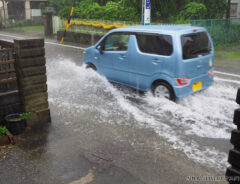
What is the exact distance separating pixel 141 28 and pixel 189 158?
389 centimetres

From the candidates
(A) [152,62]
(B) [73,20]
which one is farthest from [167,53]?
(B) [73,20]

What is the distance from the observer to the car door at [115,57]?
761cm

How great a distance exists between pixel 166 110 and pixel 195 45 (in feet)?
5.60

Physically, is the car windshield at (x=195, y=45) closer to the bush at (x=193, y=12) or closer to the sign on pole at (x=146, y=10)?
the sign on pole at (x=146, y=10)

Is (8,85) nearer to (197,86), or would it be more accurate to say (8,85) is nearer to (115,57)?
(115,57)

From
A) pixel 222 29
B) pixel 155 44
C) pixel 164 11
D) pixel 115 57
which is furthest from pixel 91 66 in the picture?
pixel 222 29

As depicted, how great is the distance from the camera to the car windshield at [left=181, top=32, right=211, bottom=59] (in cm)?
645

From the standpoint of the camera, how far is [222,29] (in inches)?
606

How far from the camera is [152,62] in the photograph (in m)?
6.87

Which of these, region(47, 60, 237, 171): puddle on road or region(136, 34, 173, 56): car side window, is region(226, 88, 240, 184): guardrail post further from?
region(136, 34, 173, 56): car side window

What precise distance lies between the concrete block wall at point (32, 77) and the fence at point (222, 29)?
1057 cm

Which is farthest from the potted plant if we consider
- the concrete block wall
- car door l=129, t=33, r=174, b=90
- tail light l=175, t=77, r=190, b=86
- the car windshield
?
the car windshield

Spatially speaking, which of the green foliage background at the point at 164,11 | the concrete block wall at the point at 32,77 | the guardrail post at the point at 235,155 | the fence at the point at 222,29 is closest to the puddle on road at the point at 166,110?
the concrete block wall at the point at 32,77

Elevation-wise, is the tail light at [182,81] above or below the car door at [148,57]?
below
